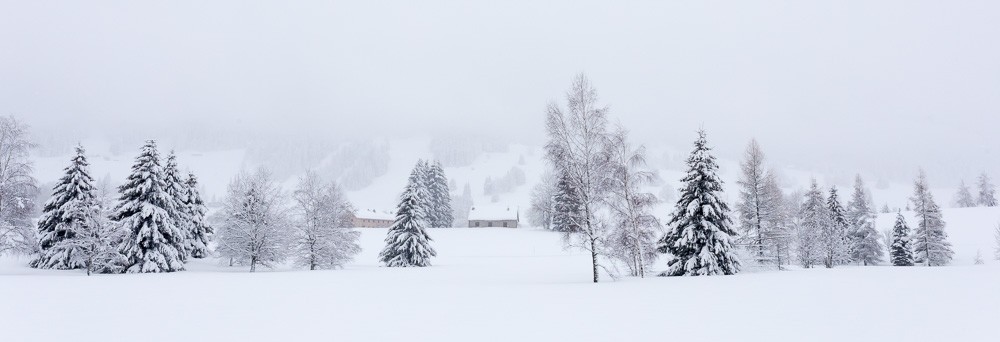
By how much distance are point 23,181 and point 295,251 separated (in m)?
16.0

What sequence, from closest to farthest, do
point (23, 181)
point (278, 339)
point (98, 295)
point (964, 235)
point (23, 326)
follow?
point (278, 339)
point (23, 326)
point (98, 295)
point (23, 181)
point (964, 235)

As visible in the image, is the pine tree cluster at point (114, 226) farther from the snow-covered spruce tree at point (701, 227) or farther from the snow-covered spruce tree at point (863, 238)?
the snow-covered spruce tree at point (863, 238)

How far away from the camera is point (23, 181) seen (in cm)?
2734

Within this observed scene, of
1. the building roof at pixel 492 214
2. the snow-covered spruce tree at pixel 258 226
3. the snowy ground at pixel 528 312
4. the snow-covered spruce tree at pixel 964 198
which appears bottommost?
the snowy ground at pixel 528 312

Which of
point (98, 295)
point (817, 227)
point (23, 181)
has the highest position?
point (23, 181)

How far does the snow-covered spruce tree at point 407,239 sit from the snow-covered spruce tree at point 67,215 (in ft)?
68.8

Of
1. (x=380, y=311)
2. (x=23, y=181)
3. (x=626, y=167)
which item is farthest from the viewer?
(x=23, y=181)

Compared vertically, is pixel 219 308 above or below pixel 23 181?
below

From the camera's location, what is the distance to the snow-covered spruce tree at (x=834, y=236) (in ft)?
128

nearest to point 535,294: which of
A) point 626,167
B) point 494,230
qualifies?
point 626,167

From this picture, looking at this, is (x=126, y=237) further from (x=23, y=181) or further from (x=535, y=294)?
(x=535, y=294)

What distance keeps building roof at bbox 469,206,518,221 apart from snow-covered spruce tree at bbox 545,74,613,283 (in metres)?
89.6

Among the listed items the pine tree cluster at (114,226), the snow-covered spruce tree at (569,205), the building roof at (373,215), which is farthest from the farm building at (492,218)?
the snow-covered spruce tree at (569,205)

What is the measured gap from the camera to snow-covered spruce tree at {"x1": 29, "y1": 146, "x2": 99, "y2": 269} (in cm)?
3128
